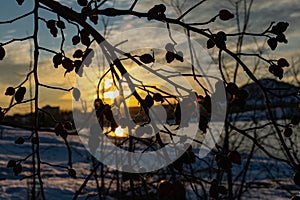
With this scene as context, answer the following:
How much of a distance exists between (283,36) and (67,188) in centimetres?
657

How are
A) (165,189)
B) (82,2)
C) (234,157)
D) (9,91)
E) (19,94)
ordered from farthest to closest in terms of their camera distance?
(82,2) → (9,91) → (19,94) → (234,157) → (165,189)

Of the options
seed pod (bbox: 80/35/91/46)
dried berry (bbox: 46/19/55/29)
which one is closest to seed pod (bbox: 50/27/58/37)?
dried berry (bbox: 46/19/55/29)

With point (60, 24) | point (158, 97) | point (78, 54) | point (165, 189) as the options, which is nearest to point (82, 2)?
point (60, 24)

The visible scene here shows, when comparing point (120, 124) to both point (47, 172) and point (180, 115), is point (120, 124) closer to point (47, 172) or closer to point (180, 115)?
point (180, 115)

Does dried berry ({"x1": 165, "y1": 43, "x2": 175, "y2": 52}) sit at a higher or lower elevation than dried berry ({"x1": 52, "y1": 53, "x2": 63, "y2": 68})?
higher

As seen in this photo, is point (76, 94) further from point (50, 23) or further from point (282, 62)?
point (282, 62)

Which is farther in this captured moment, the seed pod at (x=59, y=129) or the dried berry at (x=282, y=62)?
the seed pod at (x=59, y=129)

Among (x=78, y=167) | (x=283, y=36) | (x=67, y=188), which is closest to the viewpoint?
(x=283, y=36)

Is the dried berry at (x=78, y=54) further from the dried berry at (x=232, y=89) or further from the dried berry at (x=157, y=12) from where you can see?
the dried berry at (x=232, y=89)

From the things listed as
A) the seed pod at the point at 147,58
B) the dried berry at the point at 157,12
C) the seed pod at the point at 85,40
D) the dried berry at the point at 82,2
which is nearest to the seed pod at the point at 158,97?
the seed pod at the point at 147,58

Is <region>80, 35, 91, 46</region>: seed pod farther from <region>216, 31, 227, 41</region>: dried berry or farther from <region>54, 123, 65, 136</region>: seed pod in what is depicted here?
<region>216, 31, 227, 41</region>: dried berry

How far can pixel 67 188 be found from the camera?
7.30 metres

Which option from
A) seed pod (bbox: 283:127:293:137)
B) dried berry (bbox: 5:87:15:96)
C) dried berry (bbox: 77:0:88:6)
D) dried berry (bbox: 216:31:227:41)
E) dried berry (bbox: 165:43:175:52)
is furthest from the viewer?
dried berry (bbox: 77:0:88:6)

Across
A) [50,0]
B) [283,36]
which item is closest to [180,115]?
[283,36]
